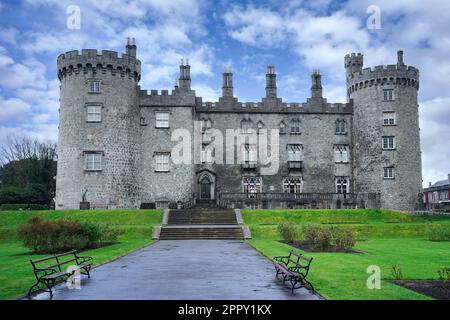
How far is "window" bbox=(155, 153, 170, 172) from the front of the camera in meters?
46.6

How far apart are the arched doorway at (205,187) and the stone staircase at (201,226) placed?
349 centimetres

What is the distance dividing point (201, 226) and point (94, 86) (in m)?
19.3

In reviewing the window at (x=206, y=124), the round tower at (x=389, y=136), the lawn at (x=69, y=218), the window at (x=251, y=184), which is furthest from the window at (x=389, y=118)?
the lawn at (x=69, y=218)

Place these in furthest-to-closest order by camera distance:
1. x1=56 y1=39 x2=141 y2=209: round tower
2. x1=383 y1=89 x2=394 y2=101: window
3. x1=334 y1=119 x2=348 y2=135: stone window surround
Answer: x1=334 y1=119 x2=348 y2=135: stone window surround, x1=383 y1=89 x2=394 y2=101: window, x1=56 y1=39 x2=141 y2=209: round tower

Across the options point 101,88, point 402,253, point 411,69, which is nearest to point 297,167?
point 411,69

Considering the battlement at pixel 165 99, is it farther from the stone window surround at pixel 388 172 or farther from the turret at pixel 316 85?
Result: the stone window surround at pixel 388 172

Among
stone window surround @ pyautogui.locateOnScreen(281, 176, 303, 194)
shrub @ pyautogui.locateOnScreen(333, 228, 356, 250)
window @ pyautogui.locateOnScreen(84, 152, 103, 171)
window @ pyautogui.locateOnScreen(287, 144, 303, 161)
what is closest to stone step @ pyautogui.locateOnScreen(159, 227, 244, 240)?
shrub @ pyautogui.locateOnScreen(333, 228, 356, 250)

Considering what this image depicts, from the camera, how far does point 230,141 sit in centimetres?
4916

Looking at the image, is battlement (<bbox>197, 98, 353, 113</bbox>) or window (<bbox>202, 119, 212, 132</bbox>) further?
battlement (<bbox>197, 98, 353, 113</bbox>)

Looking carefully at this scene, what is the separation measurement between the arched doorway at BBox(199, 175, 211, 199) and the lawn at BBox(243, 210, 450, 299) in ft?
35.1

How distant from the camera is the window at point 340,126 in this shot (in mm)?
50594

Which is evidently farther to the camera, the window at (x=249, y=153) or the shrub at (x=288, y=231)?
the window at (x=249, y=153)

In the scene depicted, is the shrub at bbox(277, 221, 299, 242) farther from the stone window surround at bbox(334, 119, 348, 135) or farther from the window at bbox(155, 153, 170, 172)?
the stone window surround at bbox(334, 119, 348, 135)
